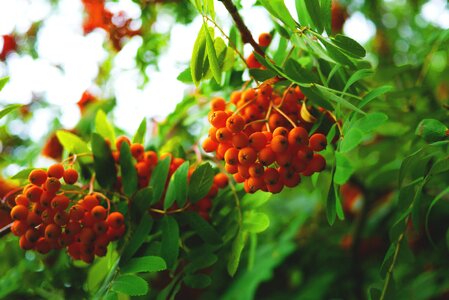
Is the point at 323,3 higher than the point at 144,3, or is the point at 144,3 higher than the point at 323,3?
the point at 323,3

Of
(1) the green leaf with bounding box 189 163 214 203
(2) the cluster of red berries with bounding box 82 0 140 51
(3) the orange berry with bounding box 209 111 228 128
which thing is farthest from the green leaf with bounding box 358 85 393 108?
(2) the cluster of red berries with bounding box 82 0 140 51

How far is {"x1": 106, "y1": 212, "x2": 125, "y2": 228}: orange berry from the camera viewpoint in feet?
3.80

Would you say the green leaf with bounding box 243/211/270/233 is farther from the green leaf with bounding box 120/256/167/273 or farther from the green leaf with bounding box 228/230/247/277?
the green leaf with bounding box 120/256/167/273

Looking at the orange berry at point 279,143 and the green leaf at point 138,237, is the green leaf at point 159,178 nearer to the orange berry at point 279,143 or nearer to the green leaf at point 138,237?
the green leaf at point 138,237

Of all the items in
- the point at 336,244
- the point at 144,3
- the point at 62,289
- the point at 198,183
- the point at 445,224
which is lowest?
the point at 336,244

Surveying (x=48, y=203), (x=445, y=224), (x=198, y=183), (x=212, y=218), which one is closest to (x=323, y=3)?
(x=198, y=183)

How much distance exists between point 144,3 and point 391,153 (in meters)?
1.27

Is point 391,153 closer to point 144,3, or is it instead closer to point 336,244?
point 336,244

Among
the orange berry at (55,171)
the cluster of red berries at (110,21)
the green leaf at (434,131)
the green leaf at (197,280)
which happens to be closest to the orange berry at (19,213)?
the orange berry at (55,171)

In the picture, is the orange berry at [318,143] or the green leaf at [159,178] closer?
the orange berry at [318,143]

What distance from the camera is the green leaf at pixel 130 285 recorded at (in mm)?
1053

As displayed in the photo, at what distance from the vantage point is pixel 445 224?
209 cm

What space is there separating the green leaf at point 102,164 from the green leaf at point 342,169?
0.69 m

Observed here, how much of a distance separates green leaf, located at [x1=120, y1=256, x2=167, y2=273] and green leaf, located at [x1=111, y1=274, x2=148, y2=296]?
20 mm
